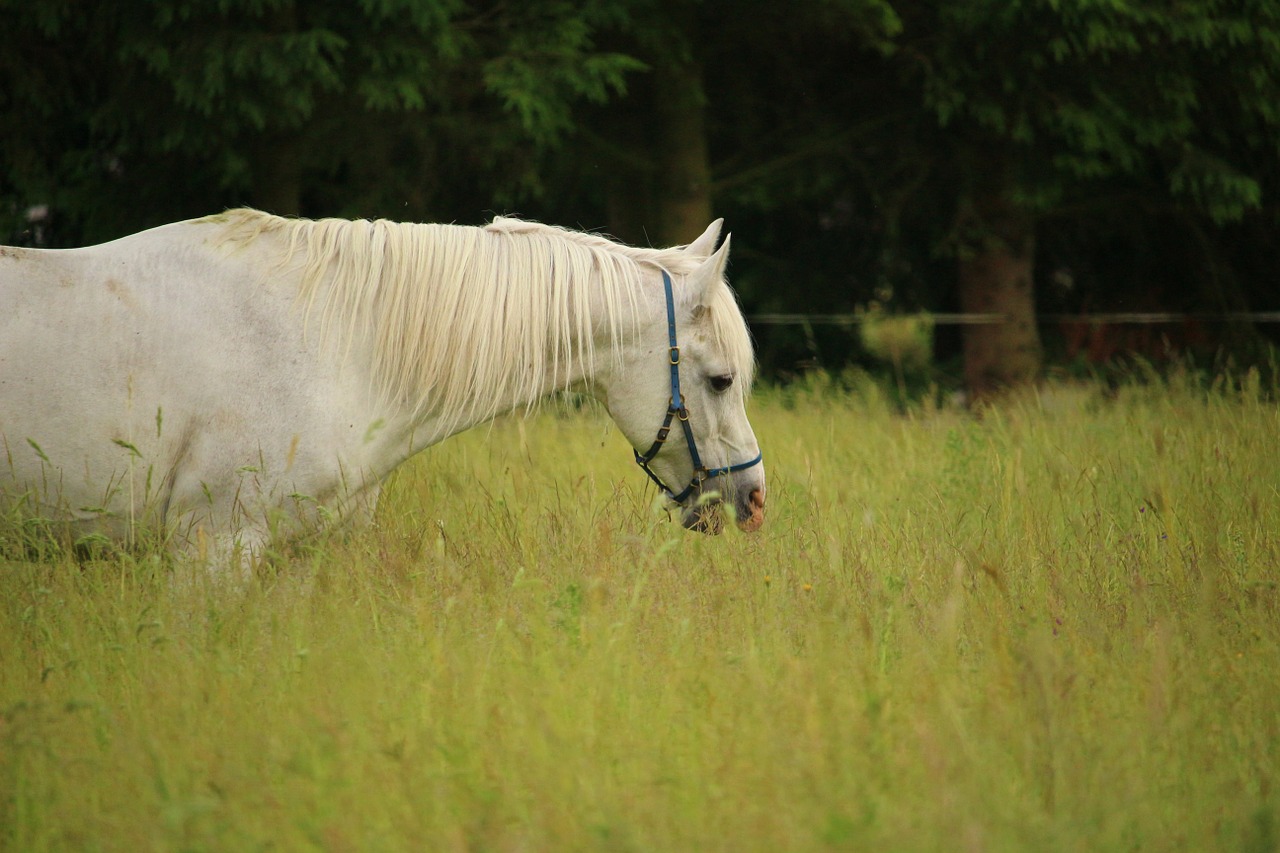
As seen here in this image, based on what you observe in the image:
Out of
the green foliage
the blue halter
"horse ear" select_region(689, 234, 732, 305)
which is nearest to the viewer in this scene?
"horse ear" select_region(689, 234, 732, 305)

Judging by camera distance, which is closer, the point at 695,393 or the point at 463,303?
the point at 463,303

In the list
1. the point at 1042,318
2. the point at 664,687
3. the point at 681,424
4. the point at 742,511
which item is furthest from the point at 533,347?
the point at 1042,318

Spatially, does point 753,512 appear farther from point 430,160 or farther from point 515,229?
point 430,160

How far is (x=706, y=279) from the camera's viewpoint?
385cm

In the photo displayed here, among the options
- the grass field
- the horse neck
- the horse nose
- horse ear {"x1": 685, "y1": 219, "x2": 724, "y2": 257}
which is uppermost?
horse ear {"x1": 685, "y1": 219, "x2": 724, "y2": 257}

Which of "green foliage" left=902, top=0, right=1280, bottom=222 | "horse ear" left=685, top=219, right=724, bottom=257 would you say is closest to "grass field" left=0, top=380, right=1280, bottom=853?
"horse ear" left=685, top=219, right=724, bottom=257

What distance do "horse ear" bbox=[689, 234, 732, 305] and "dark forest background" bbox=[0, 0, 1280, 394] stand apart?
4.26 metres

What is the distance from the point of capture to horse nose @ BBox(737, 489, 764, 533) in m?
3.99

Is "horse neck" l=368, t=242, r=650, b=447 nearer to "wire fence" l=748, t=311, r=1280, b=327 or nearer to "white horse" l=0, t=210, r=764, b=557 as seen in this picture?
"white horse" l=0, t=210, r=764, b=557

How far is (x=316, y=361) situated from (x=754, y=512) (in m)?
1.57

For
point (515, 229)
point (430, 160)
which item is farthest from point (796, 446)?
point (430, 160)

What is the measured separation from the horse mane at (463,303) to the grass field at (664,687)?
58 centimetres

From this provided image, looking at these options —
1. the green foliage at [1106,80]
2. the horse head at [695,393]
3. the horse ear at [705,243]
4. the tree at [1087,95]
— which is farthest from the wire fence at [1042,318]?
the horse head at [695,393]

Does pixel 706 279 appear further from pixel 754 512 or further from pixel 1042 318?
pixel 1042 318
